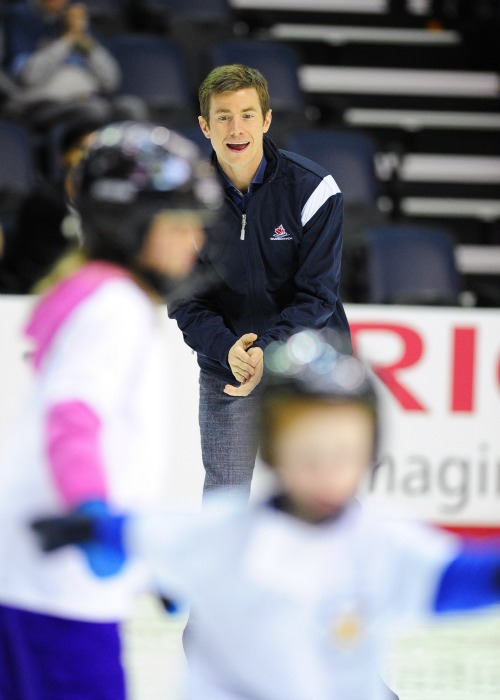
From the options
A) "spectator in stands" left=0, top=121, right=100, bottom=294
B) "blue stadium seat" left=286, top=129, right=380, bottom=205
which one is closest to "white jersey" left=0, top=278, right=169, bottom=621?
"spectator in stands" left=0, top=121, right=100, bottom=294

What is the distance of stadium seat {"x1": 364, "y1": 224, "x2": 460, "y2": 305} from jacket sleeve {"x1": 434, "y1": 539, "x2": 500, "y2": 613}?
4036 mm

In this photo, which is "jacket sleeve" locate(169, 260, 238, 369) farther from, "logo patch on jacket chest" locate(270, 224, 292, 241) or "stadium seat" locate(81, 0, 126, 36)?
"stadium seat" locate(81, 0, 126, 36)

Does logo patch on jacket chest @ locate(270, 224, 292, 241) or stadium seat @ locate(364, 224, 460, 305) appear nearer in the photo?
logo patch on jacket chest @ locate(270, 224, 292, 241)

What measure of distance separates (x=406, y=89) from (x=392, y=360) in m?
3.41

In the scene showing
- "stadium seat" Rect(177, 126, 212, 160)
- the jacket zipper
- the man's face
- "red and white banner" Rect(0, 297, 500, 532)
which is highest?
the man's face

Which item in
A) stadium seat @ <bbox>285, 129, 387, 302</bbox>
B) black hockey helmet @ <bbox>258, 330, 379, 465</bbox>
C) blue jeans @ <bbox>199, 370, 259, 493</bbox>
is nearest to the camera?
black hockey helmet @ <bbox>258, 330, 379, 465</bbox>

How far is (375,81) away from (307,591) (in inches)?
265

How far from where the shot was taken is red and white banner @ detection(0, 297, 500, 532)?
484 centimetres

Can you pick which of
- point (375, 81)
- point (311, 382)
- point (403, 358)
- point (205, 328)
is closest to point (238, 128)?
point (205, 328)

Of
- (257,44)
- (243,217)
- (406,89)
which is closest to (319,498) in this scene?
(243,217)

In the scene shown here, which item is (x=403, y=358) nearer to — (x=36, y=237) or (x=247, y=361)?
(x=36, y=237)

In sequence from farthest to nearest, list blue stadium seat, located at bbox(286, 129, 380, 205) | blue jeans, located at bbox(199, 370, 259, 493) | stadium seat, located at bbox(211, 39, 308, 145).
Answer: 1. stadium seat, located at bbox(211, 39, 308, 145)
2. blue stadium seat, located at bbox(286, 129, 380, 205)
3. blue jeans, located at bbox(199, 370, 259, 493)

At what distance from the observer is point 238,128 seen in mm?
2275

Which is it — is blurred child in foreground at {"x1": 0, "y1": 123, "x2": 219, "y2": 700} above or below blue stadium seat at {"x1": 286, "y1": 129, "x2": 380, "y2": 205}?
above
